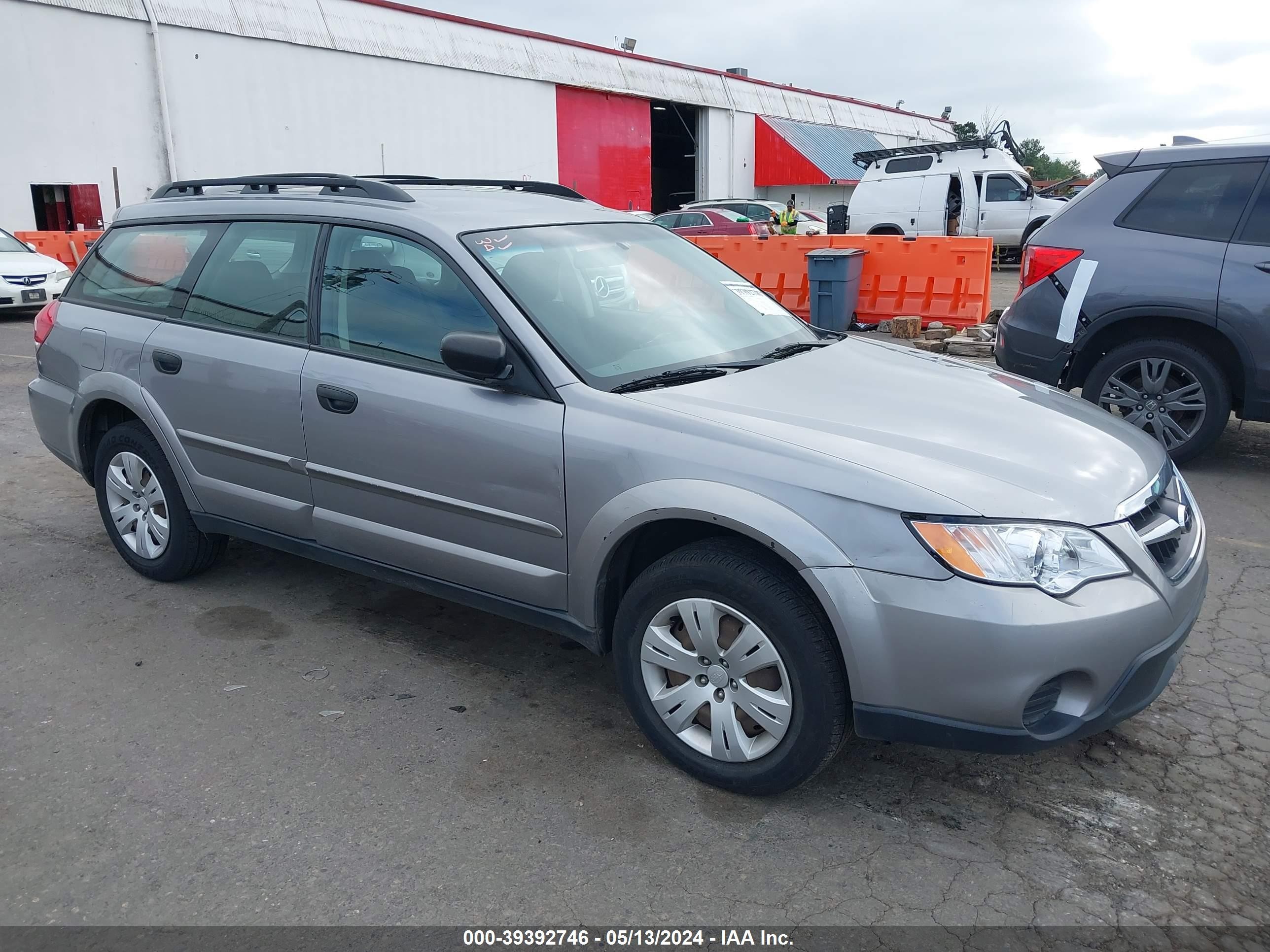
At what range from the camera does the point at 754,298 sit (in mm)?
4227

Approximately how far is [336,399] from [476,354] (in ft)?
2.53

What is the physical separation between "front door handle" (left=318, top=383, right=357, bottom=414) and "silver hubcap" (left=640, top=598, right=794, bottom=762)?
4.60ft

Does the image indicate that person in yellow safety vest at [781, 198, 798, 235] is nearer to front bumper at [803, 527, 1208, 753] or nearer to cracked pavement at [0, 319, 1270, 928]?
cracked pavement at [0, 319, 1270, 928]

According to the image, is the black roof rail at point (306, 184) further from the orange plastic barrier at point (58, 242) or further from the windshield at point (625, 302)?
the orange plastic barrier at point (58, 242)

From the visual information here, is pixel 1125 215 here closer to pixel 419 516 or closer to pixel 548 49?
pixel 419 516

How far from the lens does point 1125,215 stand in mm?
6035

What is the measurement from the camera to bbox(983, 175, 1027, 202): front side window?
20531 millimetres

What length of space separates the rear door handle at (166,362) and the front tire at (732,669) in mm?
2340

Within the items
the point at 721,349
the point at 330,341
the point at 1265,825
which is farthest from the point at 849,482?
the point at 330,341

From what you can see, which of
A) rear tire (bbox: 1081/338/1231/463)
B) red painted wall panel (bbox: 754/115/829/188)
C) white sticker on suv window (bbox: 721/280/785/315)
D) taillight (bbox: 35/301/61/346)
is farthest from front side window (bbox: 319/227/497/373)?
red painted wall panel (bbox: 754/115/829/188)

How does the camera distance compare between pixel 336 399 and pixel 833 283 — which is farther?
pixel 833 283

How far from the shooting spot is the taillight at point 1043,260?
6.14 metres

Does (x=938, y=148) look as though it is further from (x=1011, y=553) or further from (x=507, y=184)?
(x=1011, y=553)

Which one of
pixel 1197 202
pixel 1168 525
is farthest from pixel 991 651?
pixel 1197 202
